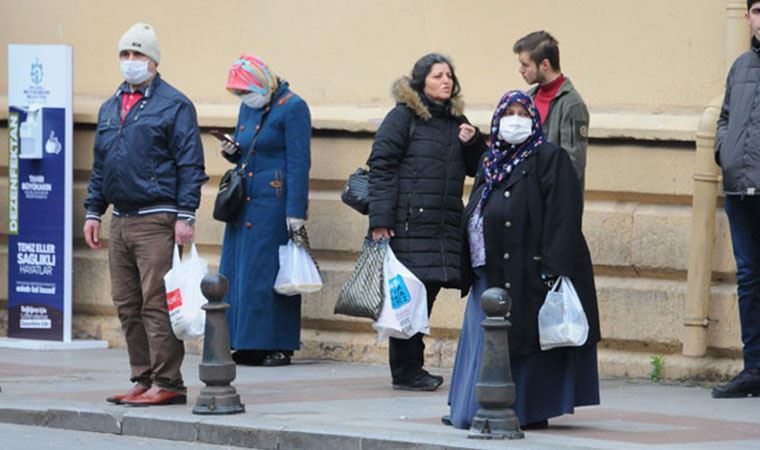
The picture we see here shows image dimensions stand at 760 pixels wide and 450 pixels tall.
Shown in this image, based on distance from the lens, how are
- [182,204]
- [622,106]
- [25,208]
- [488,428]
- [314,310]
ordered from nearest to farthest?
[488,428] < [182,204] < [622,106] < [314,310] < [25,208]

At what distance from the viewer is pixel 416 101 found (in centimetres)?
1105

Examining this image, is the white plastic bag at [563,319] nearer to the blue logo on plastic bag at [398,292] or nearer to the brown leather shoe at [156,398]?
the blue logo on plastic bag at [398,292]

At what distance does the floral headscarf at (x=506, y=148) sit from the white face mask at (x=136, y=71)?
2.05 metres

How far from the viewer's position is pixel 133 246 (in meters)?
10.2

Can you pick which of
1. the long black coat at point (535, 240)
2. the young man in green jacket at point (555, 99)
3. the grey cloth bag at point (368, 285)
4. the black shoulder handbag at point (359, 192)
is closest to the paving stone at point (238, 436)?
the long black coat at point (535, 240)

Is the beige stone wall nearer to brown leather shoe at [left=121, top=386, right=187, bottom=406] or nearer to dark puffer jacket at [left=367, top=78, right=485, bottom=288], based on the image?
dark puffer jacket at [left=367, top=78, right=485, bottom=288]

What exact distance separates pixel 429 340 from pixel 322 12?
2.39 metres

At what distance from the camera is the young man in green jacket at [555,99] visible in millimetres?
10820

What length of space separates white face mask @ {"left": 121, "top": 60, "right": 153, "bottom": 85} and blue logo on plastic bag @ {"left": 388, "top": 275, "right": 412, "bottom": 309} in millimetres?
1818

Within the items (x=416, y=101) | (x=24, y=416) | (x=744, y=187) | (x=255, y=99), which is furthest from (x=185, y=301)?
(x=744, y=187)

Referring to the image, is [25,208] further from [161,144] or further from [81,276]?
[161,144]

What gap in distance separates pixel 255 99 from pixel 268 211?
0.73 meters

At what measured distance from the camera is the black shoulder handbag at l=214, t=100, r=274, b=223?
40.5ft

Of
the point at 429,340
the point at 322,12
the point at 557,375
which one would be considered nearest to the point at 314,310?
the point at 429,340
